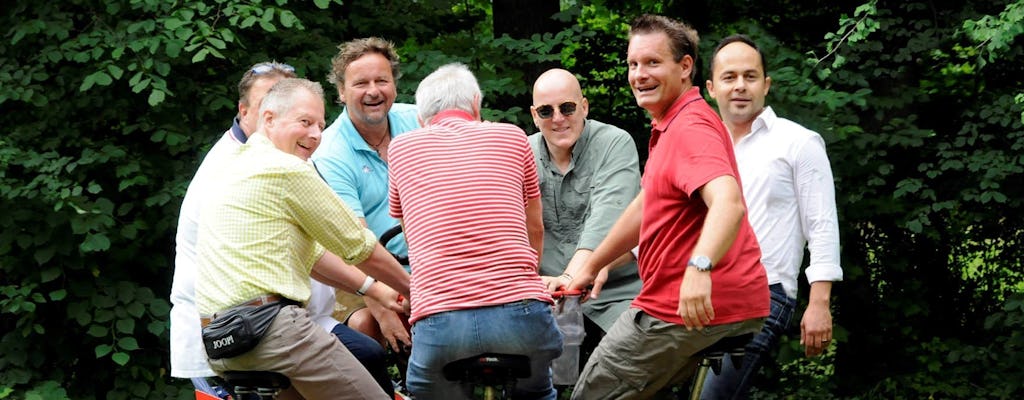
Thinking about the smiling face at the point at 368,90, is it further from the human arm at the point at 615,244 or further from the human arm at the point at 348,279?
the human arm at the point at 615,244

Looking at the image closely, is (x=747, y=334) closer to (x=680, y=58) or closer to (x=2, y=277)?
(x=680, y=58)

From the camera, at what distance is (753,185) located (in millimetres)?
4543

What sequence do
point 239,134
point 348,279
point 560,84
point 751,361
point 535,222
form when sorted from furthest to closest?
point 560,84 → point 239,134 → point 751,361 → point 535,222 → point 348,279

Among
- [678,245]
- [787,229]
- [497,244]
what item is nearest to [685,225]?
[678,245]

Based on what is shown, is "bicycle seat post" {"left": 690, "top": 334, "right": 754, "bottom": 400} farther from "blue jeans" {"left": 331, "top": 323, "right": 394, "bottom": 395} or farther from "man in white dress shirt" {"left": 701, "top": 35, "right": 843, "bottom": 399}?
"blue jeans" {"left": 331, "top": 323, "right": 394, "bottom": 395}

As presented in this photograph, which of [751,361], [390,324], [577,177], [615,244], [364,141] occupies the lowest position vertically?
[751,361]

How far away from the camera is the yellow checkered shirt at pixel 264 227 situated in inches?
148

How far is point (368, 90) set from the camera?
198 inches

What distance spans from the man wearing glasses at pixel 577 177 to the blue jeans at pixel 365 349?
0.90 m

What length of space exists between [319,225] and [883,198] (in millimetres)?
5939

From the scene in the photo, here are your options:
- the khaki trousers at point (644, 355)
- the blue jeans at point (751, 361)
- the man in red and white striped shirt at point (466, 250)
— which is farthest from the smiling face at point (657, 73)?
the blue jeans at point (751, 361)

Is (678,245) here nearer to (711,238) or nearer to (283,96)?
(711,238)

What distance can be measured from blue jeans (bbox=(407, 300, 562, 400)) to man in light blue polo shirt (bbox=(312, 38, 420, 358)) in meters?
0.86

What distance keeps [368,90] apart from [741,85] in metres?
1.47
